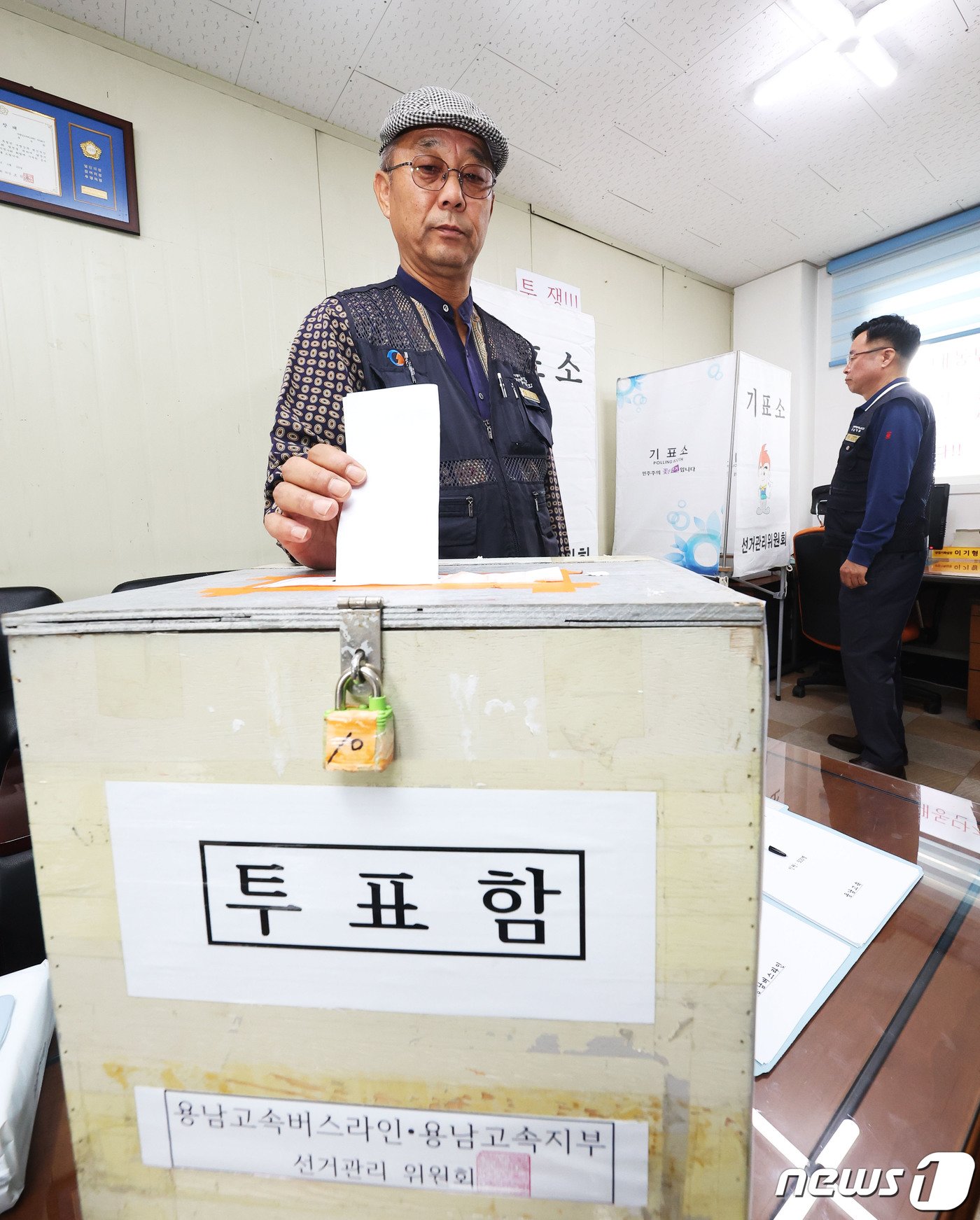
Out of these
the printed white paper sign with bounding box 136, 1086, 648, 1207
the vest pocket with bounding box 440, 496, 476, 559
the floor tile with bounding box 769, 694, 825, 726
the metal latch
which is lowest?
the floor tile with bounding box 769, 694, 825, 726

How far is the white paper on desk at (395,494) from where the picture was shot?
42 cm

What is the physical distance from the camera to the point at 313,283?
2.01 m

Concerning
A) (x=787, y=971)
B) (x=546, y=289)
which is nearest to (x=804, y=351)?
(x=546, y=289)

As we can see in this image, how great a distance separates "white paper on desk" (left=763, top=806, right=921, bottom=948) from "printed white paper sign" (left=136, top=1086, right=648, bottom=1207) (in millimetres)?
290

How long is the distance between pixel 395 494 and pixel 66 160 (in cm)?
193

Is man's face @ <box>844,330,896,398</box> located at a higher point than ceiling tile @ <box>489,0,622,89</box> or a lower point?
lower

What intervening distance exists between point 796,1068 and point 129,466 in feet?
6.63

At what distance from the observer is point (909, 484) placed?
78.9 inches

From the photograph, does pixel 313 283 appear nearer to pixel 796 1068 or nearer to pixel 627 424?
pixel 627 424

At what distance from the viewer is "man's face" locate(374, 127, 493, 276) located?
32.9 inches

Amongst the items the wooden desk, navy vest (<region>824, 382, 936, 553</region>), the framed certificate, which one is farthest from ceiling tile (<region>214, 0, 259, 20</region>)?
the wooden desk

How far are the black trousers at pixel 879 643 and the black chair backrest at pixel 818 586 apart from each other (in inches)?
17.3

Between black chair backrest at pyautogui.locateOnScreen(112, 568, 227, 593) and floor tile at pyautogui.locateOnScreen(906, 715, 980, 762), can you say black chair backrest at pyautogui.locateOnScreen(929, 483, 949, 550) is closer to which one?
floor tile at pyautogui.locateOnScreen(906, 715, 980, 762)

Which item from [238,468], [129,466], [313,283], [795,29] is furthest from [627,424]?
[129,466]
